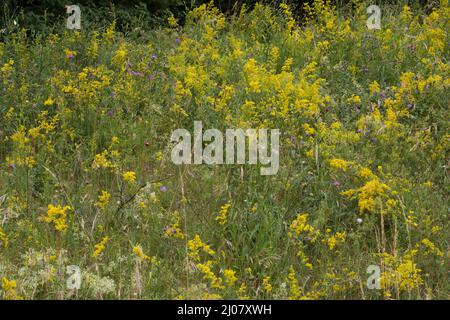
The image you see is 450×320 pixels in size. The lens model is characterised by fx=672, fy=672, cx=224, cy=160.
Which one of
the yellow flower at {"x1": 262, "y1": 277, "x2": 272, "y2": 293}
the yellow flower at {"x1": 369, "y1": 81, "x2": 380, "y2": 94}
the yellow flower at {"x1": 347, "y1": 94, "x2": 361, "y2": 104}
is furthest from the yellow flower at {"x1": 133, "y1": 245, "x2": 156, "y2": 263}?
the yellow flower at {"x1": 369, "y1": 81, "x2": 380, "y2": 94}

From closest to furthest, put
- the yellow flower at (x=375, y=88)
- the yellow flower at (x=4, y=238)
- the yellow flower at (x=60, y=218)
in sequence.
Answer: the yellow flower at (x=60, y=218), the yellow flower at (x=4, y=238), the yellow flower at (x=375, y=88)

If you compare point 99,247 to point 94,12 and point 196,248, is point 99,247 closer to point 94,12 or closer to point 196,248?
point 196,248

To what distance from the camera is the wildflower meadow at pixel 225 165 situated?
3.68 metres

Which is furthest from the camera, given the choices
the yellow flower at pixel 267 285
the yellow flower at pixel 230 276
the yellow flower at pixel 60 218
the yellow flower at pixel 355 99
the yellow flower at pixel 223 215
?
the yellow flower at pixel 355 99

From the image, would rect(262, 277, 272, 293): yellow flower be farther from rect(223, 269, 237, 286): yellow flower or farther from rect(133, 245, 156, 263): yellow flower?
rect(133, 245, 156, 263): yellow flower

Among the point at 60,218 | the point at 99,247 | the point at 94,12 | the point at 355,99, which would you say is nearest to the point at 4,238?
the point at 60,218

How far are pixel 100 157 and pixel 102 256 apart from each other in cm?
89

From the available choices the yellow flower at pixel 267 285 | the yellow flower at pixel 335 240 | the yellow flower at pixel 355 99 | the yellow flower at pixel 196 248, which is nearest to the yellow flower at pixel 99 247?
the yellow flower at pixel 196 248

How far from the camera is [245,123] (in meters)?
4.94

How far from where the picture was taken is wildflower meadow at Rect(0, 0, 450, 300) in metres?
3.68

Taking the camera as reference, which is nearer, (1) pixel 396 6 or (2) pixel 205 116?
(2) pixel 205 116

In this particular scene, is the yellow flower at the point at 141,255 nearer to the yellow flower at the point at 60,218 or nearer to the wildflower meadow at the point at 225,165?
the wildflower meadow at the point at 225,165
